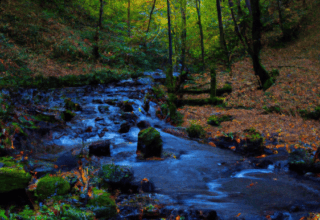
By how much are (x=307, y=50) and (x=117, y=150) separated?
1732 cm

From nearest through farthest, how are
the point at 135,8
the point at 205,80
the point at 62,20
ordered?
the point at 205,80
the point at 62,20
the point at 135,8

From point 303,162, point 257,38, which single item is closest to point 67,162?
point 303,162

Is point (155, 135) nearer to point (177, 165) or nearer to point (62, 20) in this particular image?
point (177, 165)

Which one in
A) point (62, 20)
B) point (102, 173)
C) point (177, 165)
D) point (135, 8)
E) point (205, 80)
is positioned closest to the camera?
point (102, 173)

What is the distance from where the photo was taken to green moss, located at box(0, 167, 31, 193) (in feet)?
10.7

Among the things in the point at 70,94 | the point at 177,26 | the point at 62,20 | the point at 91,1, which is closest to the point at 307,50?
the point at 177,26

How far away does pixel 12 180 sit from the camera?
337 centimetres

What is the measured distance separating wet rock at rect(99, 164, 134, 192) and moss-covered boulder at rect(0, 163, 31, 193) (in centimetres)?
157

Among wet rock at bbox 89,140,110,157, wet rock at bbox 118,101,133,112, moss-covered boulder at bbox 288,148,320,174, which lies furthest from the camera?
wet rock at bbox 118,101,133,112

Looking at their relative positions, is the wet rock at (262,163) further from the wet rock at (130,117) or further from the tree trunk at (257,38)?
the tree trunk at (257,38)

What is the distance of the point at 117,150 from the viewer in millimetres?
7527

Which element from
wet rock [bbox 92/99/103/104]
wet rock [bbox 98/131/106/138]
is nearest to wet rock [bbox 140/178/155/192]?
wet rock [bbox 98/131/106/138]

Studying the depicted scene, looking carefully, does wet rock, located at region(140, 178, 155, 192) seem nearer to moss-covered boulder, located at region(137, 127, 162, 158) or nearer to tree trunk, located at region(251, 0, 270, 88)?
moss-covered boulder, located at region(137, 127, 162, 158)

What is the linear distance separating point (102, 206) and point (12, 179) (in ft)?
4.86
